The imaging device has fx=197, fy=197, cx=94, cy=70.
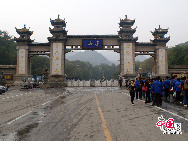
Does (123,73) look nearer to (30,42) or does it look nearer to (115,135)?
(30,42)

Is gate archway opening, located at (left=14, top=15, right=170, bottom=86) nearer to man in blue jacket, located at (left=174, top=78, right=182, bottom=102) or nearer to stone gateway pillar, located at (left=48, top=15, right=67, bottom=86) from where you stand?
stone gateway pillar, located at (left=48, top=15, right=67, bottom=86)

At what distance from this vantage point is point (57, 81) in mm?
36344

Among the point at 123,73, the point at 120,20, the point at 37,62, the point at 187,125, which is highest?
the point at 120,20

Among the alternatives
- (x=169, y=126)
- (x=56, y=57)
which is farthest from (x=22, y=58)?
(x=169, y=126)

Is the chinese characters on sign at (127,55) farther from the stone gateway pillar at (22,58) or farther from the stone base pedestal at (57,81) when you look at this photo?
the stone gateway pillar at (22,58)

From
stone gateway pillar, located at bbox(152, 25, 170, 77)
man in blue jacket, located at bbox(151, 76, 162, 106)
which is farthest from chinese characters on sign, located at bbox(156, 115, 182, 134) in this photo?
stone gateway pillar, located at bbox(152, 25, 170, 77)

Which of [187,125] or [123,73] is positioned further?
[123,73]

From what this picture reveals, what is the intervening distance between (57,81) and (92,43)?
31.8 ft

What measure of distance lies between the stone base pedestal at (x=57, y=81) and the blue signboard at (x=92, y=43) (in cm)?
730

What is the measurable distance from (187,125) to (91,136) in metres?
3.60

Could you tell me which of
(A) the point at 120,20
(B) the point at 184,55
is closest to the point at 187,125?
(A) the point at 120,20

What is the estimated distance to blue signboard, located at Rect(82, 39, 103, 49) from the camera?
37562mm

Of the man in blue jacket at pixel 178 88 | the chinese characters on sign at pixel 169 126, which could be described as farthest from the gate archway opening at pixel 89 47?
the chinese characters on sign at pixel 169 126

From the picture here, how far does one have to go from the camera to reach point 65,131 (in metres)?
6.10
